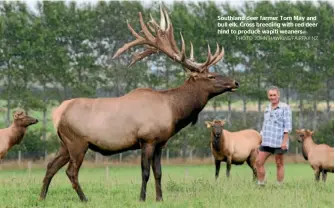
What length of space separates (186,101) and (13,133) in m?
7.89

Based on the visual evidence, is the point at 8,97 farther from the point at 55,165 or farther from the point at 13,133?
the point at 55,165

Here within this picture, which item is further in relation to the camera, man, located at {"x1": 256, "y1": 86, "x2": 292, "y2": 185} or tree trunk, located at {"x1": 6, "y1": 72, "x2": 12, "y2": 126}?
tree trunk, located at {"x1": 6, "y1": 72, "x2": 12, "y2": 126}

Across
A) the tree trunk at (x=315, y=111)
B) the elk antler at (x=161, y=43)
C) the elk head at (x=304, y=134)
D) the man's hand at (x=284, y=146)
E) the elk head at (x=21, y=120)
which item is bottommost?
the tree trunk at (x=315, y=111)

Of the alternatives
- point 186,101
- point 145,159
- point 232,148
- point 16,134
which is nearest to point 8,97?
point 16,134

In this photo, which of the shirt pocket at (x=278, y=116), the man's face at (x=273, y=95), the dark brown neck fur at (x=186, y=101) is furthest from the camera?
the shirt pocket at (x=278, y=116)

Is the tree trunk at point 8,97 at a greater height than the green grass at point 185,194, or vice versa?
the tree trunk at point 8,97

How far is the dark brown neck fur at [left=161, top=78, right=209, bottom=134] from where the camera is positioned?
1228 centimetres

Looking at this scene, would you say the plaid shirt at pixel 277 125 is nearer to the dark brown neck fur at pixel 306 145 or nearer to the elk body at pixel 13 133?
the dark brown neck fur at pixel 306 145

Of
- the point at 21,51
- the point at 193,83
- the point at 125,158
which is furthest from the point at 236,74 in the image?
the point at 193,83

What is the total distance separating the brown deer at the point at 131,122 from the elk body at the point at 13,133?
6.23 metres

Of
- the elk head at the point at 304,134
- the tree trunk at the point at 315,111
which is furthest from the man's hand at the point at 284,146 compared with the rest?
the tree trunk at the point at 315,111

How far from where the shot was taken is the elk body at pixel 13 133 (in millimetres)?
18266

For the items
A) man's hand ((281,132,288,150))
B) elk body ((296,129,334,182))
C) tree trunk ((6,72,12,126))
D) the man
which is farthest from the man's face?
tree trunk ((6,72,12,126))

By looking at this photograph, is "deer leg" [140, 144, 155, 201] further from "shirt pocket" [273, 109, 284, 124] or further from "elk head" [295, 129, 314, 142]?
"elk head" [295, 129, 314, 142]
